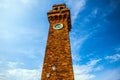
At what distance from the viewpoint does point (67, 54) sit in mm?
26844

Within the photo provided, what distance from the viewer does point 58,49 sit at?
1084 inches

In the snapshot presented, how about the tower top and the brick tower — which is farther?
the tower top

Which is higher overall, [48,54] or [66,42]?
[66,42]

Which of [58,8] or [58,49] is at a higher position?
[58,8]

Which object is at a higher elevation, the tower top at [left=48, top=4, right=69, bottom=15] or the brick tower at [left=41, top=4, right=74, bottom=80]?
the tower top at [left=48, top=4, right=69, bottom=15]

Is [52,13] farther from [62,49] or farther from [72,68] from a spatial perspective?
[72,68]

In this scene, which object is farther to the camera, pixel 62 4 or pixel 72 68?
pixel 62 4

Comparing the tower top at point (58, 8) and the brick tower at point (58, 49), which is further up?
the tower top at point (58, 8)

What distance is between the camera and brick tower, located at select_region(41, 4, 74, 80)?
25109 millimetres

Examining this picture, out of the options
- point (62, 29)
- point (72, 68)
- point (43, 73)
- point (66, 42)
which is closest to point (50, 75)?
point (43, 73)

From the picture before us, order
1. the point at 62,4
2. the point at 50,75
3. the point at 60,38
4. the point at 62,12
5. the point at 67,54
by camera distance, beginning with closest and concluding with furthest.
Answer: the point at 50,75 → the point at 67,54 → the point at 60,38 → the point at 62,12 → the point at 62,4

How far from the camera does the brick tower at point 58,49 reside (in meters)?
25.1

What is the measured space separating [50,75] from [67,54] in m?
4.16

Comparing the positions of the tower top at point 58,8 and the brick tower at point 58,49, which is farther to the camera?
the tower top at point 58,8
